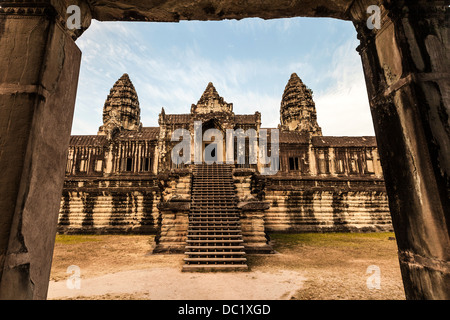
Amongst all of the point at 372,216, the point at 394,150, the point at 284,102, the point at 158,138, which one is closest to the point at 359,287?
the point at 394,150

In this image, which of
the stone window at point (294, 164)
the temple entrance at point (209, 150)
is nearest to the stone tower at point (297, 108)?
the stone window at point (294, 164)

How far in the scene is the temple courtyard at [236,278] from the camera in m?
4.16

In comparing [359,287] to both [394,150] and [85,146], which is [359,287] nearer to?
[394,150]

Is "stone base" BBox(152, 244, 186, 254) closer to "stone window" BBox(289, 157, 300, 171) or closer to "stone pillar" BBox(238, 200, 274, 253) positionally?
"stone pillar" BBox(238, 200, 274, 253)

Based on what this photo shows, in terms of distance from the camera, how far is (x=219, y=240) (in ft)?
23.0

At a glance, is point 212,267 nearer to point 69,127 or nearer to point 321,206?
point 69,127

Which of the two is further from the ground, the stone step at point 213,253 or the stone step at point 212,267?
the stone step at point 213,253

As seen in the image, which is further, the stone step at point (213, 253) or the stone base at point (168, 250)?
the stone base at point (168, 250)

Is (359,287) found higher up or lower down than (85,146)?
lower down

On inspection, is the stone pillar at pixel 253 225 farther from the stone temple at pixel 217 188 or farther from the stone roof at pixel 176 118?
the stone roof at pixel 176 118

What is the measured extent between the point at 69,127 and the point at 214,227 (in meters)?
6.31

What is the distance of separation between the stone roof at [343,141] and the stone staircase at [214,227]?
34.9ft

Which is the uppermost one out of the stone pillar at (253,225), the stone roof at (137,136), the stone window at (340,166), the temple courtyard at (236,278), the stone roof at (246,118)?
the stone roof at (246,118)
